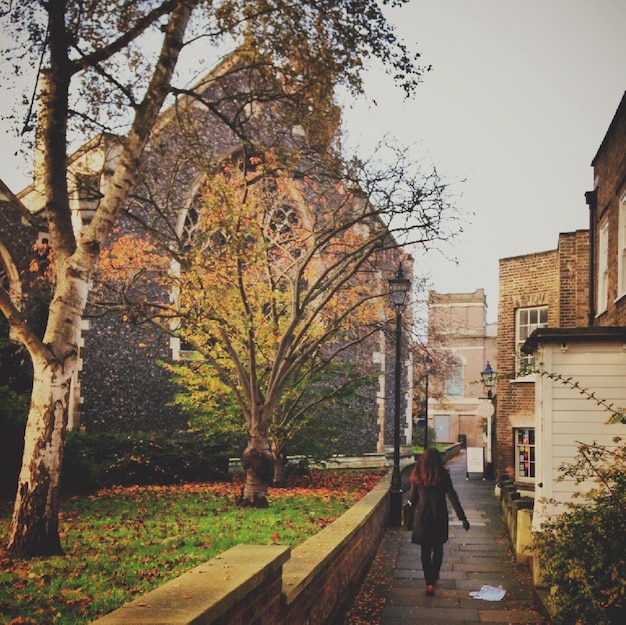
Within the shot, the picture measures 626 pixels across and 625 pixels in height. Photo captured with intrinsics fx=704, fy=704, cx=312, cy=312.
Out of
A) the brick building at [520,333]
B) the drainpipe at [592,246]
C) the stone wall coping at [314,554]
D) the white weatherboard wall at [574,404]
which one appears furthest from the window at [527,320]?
the stone wall coping at [314,554]

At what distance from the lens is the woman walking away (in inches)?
339

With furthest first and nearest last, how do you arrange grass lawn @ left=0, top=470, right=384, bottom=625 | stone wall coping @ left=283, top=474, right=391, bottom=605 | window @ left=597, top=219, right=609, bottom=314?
1. window @ left=597, top=219, right=609, bottom=314
2. stone wall coping @ left=283, top=474, right=391, bottom=605
3. grass lawn @ left=0, top=470, right=384, bottom=625

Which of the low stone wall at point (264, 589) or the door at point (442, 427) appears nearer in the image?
the low stone wall at point (264, 589)

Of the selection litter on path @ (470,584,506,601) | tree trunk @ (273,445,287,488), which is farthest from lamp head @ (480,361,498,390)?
tree trunk @ (273,445,287,488)

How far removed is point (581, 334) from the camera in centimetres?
967

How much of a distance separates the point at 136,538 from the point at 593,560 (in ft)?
17.8

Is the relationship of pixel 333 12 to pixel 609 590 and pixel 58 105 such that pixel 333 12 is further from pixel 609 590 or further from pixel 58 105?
pixel 609 590

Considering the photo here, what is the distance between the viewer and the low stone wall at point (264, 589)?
3.62m

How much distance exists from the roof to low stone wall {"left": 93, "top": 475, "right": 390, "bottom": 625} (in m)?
3.66

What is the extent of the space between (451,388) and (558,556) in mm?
50390

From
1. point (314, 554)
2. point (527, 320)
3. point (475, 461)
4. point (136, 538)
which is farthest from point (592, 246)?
→ point (475, 461)

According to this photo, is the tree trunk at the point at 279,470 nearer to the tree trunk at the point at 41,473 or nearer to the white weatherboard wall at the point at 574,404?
the white weatherboard wall at the point at 574,404

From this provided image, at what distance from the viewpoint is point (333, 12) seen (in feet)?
27.0

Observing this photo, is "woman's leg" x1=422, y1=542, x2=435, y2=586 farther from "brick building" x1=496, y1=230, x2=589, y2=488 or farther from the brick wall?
"brick building" x1=496, y1=230, x2=589, y2=488
